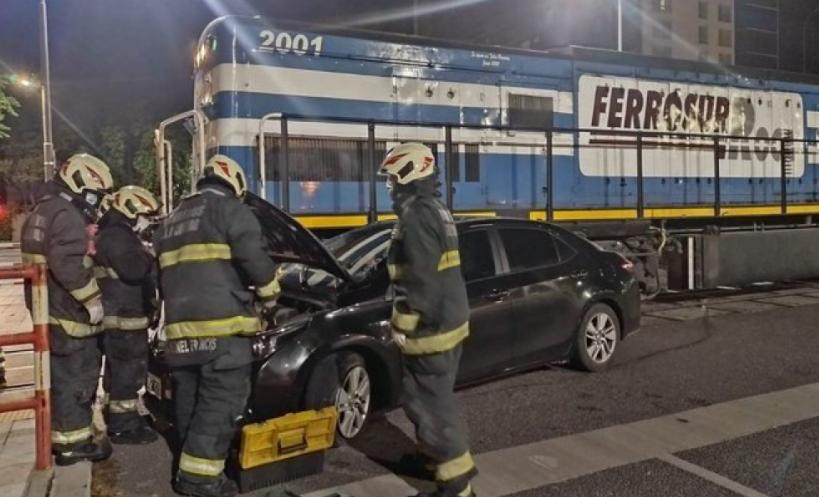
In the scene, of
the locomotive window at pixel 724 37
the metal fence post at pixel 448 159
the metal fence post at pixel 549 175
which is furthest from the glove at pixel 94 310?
the locomotive window at pixel 724 37

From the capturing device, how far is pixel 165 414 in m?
5.15

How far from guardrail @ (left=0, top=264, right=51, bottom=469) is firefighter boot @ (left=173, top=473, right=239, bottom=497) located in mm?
1009

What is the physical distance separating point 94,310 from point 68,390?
1.83ft

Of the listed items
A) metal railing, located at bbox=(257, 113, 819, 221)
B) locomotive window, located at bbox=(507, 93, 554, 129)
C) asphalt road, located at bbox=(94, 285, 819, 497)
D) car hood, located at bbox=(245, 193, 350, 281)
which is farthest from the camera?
locomotive window, located at bbox=(507, 93, 554, 129)

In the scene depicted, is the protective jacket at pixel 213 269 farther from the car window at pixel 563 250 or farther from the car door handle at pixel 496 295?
the car window at pixel 563 250

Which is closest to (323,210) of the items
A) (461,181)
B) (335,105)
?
(335,105)

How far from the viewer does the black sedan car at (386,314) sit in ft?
15.7

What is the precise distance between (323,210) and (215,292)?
504 cm

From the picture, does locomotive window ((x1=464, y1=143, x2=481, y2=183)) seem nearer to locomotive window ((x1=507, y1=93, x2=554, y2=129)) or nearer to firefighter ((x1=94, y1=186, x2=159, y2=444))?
locomotive window ((x1=507, y1=93, x2=554, y2=129))

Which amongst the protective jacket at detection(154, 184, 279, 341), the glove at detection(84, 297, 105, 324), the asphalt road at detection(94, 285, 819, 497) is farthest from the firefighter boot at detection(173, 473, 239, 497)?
the glove at detection(84, 297, 105, 324)

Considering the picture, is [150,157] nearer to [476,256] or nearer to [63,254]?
[476,256]

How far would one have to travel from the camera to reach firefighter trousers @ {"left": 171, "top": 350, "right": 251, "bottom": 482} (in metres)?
4.06

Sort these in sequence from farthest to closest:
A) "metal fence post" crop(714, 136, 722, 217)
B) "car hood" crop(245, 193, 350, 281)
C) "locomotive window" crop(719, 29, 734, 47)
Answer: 1. "locomotive window" crop(719, 29, 734, 47)
2. "metal fence post" crop(714, 136, 722, 217)
3. "car hood" crop(245, 193, 350, 281)

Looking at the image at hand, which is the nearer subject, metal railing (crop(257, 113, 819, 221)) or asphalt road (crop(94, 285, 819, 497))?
asphalt road (crop(94, 285, 819, 497))
